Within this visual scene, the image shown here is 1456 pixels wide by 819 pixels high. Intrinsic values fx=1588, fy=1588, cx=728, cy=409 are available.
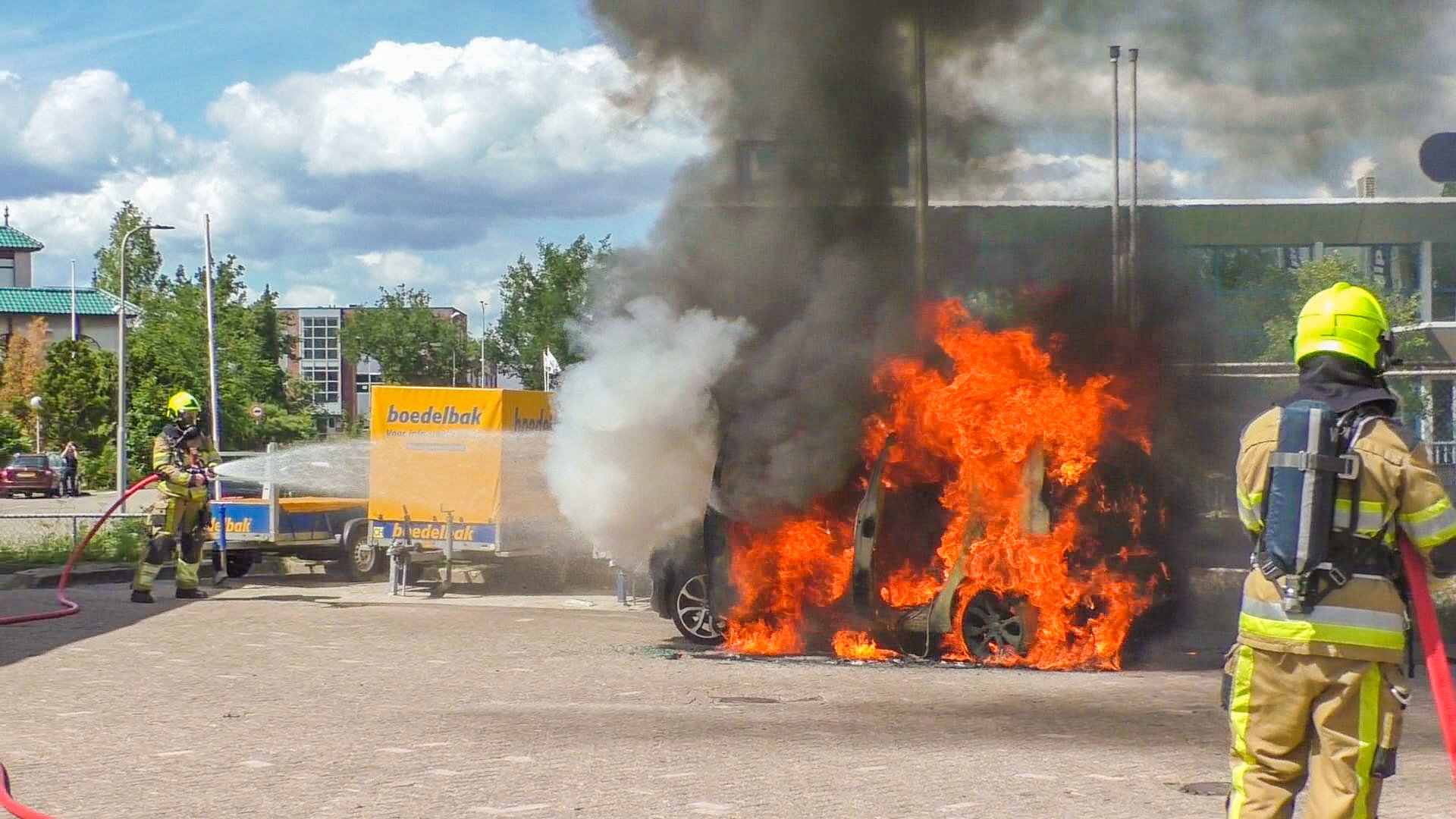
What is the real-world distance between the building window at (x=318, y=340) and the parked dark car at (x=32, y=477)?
320ft

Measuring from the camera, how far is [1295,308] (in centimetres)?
2538

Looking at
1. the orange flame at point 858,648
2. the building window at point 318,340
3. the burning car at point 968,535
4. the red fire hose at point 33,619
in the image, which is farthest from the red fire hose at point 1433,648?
the building window at point 318,340

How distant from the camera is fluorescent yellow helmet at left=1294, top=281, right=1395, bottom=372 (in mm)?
4672

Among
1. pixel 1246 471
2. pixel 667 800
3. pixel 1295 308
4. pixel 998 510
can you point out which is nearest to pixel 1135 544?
pixel 998 510

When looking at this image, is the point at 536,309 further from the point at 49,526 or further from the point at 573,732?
the point at 573,732

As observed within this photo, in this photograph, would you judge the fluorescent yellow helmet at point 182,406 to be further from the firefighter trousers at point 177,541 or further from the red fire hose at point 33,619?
the firefighter trousers at point 177,541

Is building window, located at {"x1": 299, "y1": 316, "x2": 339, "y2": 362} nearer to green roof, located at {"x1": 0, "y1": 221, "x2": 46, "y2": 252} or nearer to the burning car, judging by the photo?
green roof, located at {"x1": 0, "y1": 221, "x2": 46, "y2": 252}

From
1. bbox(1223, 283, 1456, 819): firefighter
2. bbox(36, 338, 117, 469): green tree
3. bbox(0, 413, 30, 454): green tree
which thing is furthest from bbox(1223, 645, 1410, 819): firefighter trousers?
bbox(36, 338, 117, 469): green tree

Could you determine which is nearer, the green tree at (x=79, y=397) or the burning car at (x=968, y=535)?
the burning car at (x=968, y=535)

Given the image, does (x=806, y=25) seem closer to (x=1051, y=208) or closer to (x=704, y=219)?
(x=704, y=219)

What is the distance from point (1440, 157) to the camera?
1036cm

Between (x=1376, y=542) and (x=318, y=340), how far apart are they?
14806 cm

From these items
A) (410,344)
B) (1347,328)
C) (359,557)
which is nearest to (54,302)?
(410,344)

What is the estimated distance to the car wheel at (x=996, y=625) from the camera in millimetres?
11078
